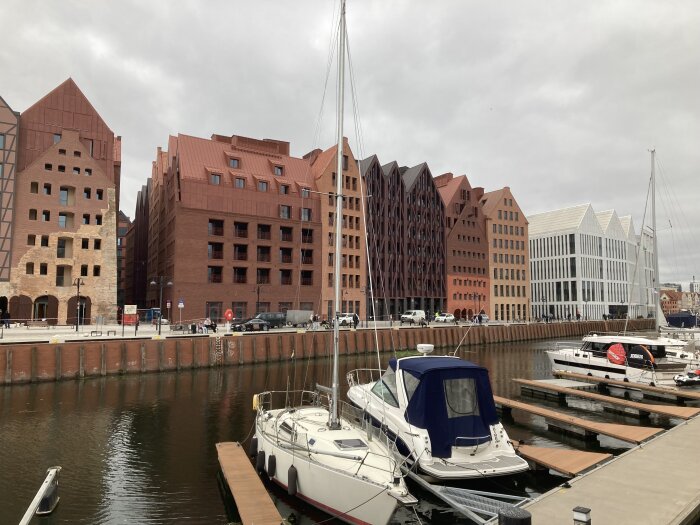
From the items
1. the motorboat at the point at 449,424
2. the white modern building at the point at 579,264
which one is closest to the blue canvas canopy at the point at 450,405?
the motorboat at the point at 449,424

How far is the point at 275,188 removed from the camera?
238 feet

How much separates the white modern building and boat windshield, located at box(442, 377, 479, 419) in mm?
Result: 101828

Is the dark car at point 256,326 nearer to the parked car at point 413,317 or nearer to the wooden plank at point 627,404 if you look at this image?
the parked car at point 413,317

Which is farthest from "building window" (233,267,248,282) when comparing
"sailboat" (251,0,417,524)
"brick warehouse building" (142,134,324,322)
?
"sailboat" (251,0,417,524)

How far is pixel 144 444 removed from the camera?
19844 millimetres

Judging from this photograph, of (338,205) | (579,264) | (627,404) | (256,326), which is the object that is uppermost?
(579,264)

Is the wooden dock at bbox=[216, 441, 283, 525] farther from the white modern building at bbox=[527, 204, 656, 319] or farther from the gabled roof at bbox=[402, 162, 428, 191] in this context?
the white modern building at bbox=[527, 204, 656, 319]

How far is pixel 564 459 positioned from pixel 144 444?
16108 millimetres

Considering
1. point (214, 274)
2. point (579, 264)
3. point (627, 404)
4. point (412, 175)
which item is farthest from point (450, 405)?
point (579, 264)

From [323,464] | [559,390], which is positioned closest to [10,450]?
[323,464]

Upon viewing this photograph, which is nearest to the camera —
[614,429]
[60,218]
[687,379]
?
[614,429]

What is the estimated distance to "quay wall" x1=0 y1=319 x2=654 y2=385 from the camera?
33906 millimetres

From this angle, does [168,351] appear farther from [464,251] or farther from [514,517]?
[464,251]

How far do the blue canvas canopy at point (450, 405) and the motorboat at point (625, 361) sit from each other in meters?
21.2
